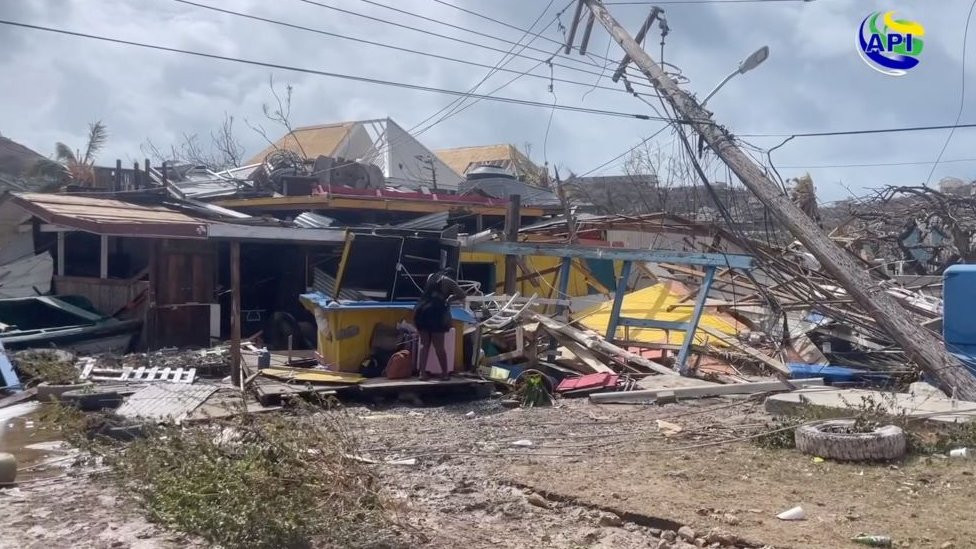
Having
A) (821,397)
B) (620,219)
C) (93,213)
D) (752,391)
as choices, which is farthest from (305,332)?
(821,397)

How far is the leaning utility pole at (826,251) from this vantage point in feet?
33.9

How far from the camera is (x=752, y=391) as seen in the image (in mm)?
11211

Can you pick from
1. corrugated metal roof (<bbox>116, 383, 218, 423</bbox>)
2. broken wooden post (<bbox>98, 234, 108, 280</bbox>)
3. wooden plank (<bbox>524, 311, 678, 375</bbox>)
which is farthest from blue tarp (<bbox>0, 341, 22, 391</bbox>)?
wooden plank (<bbox>524, 311, 678, 375</bbox>)

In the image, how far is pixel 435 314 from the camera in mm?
11883

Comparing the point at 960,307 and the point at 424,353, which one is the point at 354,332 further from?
the point at 960,307

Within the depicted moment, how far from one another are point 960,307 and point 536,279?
9918 millimetres

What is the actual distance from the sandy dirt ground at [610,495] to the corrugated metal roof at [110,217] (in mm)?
7490

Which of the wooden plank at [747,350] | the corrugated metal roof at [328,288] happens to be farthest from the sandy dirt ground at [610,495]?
the corrugated metal roof at [328,288]

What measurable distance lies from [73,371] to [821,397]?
977 cm

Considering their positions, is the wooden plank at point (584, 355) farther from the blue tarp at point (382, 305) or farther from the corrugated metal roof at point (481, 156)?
the corrugated metal roof at point (481, 156)

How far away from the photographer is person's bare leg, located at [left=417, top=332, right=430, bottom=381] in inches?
476

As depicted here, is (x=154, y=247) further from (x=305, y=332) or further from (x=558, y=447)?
(x=558, y=447)

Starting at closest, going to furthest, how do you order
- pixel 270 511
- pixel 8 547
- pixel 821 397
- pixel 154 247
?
pixel 270 511
pixel 8 547
pixel 821 397
pixel 154 247

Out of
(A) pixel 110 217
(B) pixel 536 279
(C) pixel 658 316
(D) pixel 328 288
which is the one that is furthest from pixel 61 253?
(C) pixel 658 316
